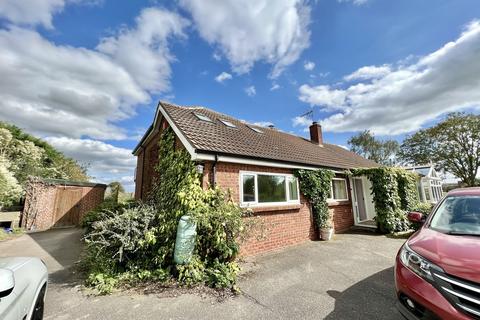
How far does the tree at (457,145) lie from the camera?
28.0m

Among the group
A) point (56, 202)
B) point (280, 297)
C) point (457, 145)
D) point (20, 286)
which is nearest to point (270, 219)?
point (280, 297)

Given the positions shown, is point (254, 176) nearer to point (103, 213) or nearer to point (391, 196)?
point (103, 213)

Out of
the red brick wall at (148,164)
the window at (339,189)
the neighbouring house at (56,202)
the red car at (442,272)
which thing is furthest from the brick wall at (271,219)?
the neighbouring house at (56,202)

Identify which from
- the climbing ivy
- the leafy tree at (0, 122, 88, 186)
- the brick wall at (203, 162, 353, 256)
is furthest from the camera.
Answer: the leafy tree at (0, 122, 88, 186)

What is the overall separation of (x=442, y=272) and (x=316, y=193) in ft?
22.4

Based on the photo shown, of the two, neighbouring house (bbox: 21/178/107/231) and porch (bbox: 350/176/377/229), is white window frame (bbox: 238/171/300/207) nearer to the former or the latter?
porch (bbox: 350/176/377/229)

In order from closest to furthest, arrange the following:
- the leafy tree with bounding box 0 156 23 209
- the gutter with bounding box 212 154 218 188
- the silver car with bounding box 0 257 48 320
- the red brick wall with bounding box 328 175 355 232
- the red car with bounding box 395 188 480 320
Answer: the silver car with bounding box 0 257 48 320 < the red car with bounding box 395 188 480 320 < the gutter with bounding box 212 154 218 188 < the red brick wall with bounding box 328 175 355 232 < the leafy tree with bounding box 0 156 23 209

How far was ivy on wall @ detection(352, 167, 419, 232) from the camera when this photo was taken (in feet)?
33.7

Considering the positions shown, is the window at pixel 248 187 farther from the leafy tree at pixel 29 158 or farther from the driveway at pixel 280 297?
the leafy tree at pixel 29 158

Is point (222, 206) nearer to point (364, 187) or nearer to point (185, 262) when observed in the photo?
point (185, 262)

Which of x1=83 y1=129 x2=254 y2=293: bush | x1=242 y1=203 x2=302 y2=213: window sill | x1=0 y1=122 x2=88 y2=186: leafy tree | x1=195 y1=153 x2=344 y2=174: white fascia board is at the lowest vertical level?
x1=83 y1=129 x2=254 y2=293: bush

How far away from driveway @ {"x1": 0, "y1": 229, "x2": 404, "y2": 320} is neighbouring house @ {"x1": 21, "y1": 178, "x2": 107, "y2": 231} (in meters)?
10.0

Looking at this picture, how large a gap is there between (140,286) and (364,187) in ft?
44.5

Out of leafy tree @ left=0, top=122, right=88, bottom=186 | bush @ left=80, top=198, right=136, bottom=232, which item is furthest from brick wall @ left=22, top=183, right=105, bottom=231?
bush @ left=80, top=198, right=136, bottom=232
